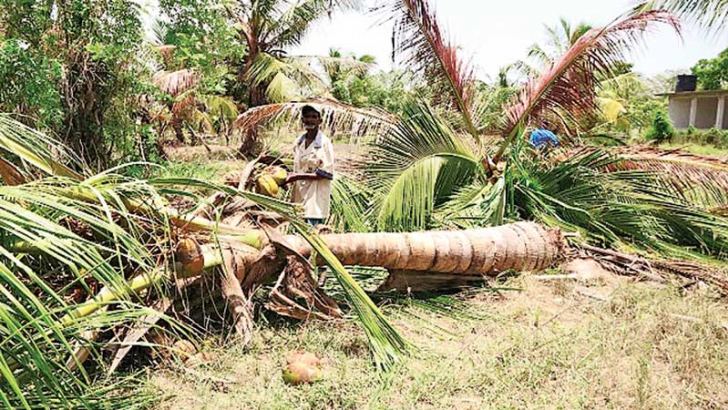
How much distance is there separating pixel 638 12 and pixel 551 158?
191 cm

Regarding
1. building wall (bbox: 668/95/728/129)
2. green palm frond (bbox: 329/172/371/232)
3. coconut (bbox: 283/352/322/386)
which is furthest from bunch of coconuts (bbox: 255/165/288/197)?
building wall (bbox: 668/95/728/129)

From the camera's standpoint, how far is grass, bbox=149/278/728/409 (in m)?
2.93

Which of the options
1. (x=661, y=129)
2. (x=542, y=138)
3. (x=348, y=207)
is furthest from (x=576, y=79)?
(x=661, y=129)

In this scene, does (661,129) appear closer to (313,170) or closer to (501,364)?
(313,170)

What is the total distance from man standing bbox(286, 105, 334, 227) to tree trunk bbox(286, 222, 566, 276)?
76cm

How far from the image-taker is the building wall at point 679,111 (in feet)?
105

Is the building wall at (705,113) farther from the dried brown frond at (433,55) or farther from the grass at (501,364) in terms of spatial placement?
the grass at (501,364)

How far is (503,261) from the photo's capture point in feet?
15.9

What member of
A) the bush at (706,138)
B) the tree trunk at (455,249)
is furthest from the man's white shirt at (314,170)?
the bush at (706,138)

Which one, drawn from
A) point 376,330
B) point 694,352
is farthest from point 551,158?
point 376,330

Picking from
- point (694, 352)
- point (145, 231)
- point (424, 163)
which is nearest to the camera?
point (145, 231)

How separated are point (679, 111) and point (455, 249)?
33.0 m

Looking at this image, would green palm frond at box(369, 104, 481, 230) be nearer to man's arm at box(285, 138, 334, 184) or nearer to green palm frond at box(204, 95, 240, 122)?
man's arm at box(285, 138, 334, 184)

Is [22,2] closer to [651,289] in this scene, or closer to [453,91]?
[453,91]
